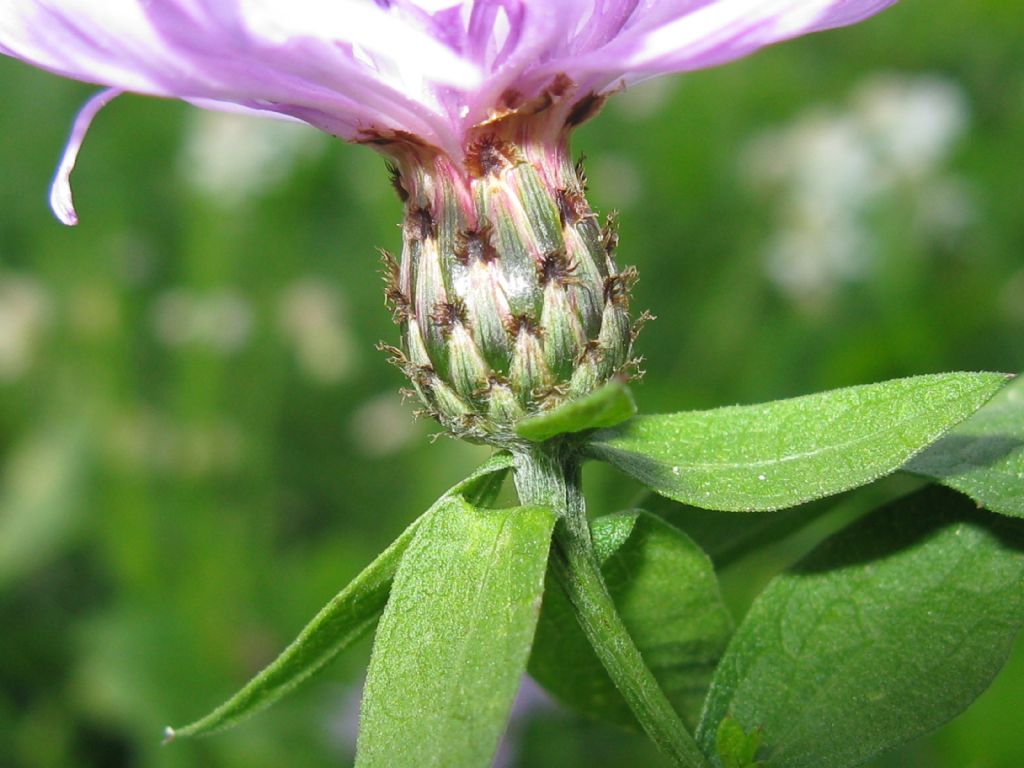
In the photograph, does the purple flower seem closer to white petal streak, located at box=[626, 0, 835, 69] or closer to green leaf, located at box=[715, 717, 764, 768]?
white petal streak, located at box=[626, 0, 835, 69]

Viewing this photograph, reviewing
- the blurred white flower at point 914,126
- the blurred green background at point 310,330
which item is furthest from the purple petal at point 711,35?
the blurred white flower at point 914,126

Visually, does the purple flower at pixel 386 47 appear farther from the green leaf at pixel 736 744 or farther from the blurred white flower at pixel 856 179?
the blurred white flower at pixel 856 179

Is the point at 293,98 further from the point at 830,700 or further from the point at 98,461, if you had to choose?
the point at 98,461

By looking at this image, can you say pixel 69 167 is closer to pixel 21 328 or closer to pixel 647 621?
pixel 647 621

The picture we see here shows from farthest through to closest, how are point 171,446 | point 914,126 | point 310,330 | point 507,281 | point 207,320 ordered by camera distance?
point 914,126
point 310,330
point 207,320
point 171,446
point 507,281

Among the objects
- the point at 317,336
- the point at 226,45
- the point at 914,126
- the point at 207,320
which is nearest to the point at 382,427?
the point at 317,336

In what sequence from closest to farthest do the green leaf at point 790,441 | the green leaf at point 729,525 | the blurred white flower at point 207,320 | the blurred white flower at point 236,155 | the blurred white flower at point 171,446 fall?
the green leaf at point 790,441, the green leaf at point 729,525, the blurred white flower at point 171,446, the blurred white flower at point 207,320, the blurred white flower at point 236,155
